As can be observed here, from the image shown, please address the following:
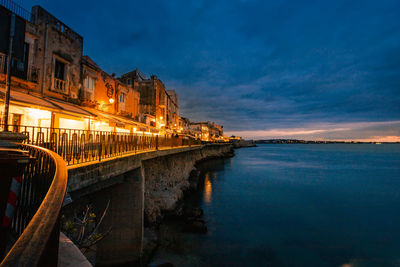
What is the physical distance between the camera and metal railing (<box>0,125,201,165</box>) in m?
6.23

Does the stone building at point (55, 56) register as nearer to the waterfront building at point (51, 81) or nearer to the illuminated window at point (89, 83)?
the waterfront building at point (51, 81)

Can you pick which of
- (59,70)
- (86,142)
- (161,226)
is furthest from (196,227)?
(59,70)

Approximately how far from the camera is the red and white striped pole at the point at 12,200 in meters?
2.96

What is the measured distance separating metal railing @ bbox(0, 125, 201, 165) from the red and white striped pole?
2.52 metres

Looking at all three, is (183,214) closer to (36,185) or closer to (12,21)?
(36,185)

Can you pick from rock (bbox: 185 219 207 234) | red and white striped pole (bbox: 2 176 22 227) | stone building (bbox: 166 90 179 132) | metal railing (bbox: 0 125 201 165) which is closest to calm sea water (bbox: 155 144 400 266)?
rock (bbox: 185 219 207 234)

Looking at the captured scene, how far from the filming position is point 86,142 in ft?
33.6

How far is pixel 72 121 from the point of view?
14.5 m

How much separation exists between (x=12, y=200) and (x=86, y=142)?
7.86 meters

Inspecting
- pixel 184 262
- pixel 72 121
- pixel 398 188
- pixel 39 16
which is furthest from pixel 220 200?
pixel 398 188

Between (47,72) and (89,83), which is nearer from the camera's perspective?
(47,72)

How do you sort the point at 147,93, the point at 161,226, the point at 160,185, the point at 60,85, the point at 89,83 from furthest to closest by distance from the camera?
the point at 147,93 → the point at 89,83 → the point at 160,185 → the point at 60,85 → the point at 161,226

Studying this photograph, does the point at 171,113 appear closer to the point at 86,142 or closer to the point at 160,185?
the point at 160,185

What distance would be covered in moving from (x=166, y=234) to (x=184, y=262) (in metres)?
2.59
